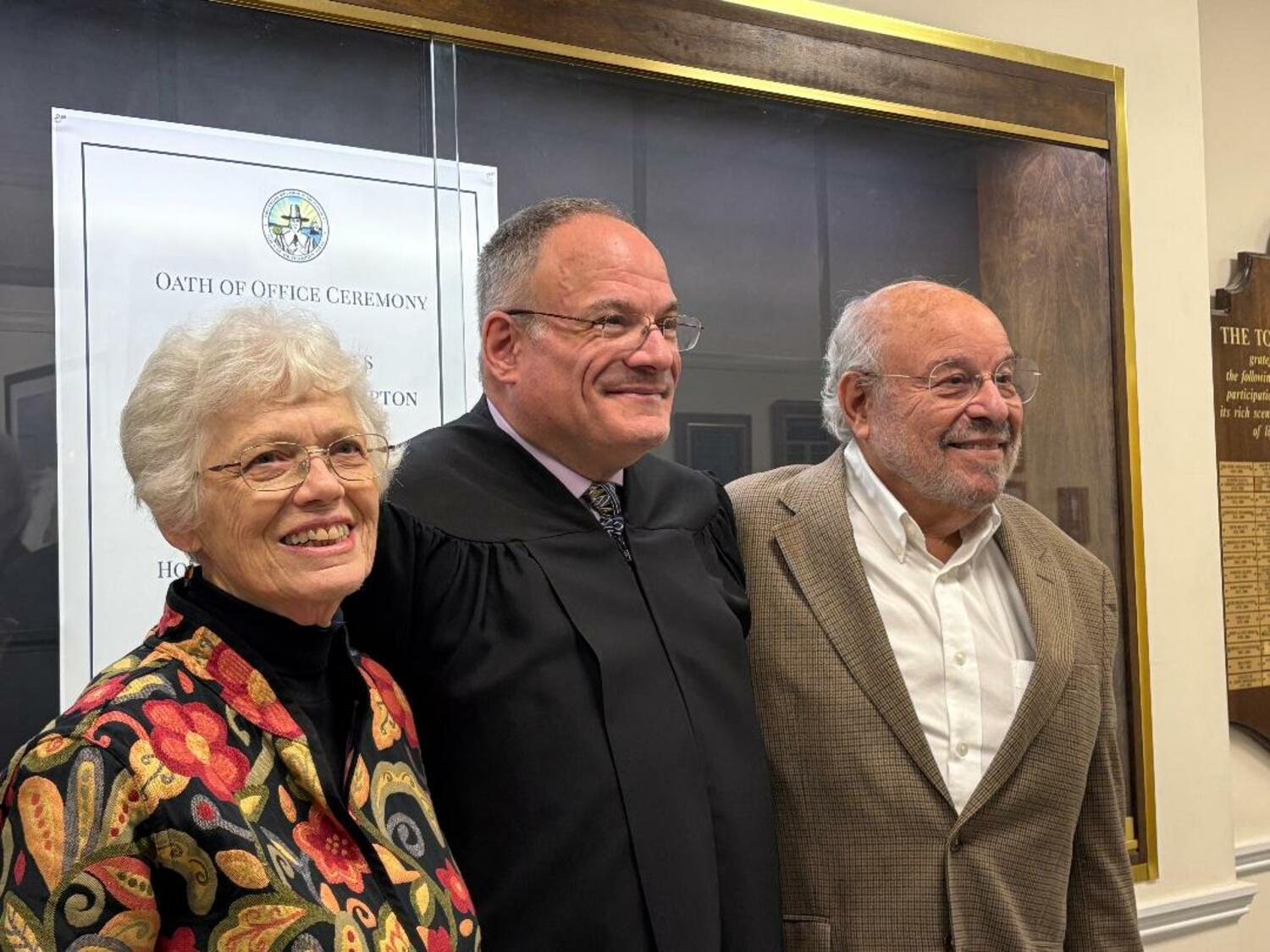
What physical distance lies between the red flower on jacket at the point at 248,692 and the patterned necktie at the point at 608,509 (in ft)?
2.03

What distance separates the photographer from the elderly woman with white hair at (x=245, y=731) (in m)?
1.20

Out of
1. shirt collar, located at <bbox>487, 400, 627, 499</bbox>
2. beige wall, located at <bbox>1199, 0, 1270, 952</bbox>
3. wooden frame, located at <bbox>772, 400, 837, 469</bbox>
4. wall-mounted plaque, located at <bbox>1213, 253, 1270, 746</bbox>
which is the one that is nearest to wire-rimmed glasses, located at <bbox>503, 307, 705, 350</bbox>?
shirt collar, located at <bbox>487, 400, 627, 499</bbox>

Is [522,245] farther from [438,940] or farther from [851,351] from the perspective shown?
[438,940]

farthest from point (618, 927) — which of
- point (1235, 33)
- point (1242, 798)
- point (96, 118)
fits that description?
point (1235, 33)

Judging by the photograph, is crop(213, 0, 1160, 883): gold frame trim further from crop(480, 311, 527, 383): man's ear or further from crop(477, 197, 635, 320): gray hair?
crop(480, 311, 527, 383): man's ear

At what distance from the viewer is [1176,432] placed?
337 cm

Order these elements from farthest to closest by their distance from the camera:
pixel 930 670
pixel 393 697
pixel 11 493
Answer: pixel 930 670 < pixel 11 493 < pixel 393 697

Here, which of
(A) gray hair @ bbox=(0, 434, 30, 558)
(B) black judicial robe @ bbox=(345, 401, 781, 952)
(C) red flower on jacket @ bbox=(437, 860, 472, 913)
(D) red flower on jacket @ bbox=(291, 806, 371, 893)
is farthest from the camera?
(A) gray hair @ bbox=(0, 434, 30, 558)

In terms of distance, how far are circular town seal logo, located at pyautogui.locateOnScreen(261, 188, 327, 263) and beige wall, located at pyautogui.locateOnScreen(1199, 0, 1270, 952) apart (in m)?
2.85

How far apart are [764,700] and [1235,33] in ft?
10.5

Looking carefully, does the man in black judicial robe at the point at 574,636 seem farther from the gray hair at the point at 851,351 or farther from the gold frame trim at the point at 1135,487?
the gold frame trim at the point at 1135,487

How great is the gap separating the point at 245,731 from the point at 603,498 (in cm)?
70

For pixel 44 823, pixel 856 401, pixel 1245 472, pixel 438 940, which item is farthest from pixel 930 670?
pixel 1245 472

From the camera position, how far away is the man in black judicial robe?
66.8 inches
